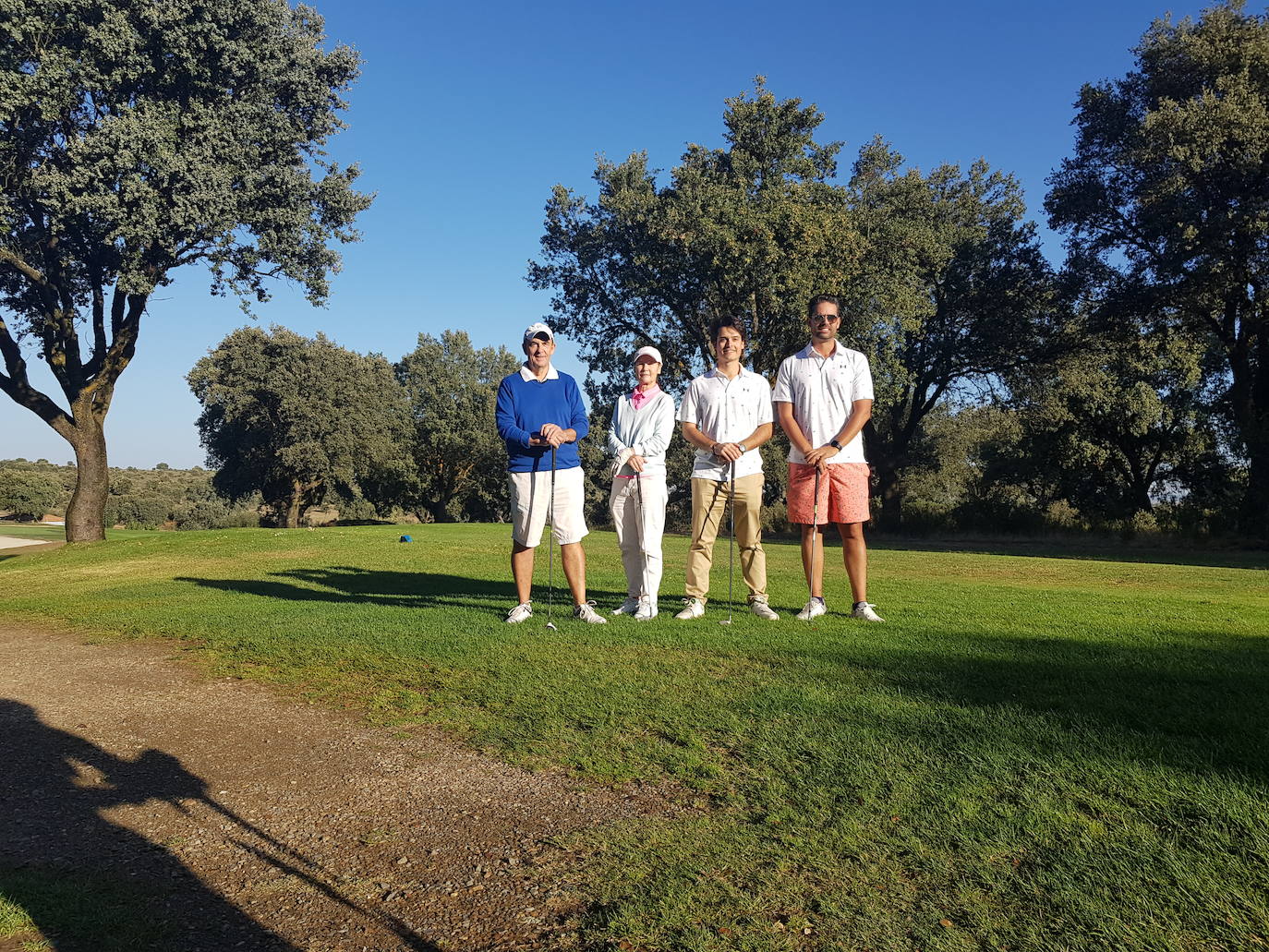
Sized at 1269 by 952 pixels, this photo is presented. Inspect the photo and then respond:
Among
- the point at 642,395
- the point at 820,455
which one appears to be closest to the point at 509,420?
the point at 642,395

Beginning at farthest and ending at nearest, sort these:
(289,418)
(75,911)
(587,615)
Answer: (289,418) → (587,615) → (75,911)

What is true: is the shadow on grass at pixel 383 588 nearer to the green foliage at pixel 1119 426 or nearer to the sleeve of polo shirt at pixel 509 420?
the sleeve of polo shirt at pixel 509 420

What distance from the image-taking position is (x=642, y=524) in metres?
7.16

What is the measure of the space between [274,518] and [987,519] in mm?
37395

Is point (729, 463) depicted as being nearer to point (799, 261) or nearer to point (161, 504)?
point (799, 261)

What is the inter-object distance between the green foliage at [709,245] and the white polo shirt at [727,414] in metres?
17.7

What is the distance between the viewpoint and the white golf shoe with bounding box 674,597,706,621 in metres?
7.04

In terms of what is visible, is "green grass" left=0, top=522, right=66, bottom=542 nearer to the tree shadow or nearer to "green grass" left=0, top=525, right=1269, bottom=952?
"green grass" left=0, top=525, right=1269, bottom=952

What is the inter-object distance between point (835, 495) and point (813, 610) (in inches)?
37.5

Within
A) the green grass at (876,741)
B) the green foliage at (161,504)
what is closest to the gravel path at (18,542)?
the green foliage at (161,504)

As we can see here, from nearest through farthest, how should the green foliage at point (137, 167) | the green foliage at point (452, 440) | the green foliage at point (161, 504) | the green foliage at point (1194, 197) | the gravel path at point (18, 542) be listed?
the green foliage at point (137, 167) < the green foliage at point (1194, 197) < the gravel path at point (18, 542) < the green foliage at point (161, 504) < the green foliage at point (452, 440)

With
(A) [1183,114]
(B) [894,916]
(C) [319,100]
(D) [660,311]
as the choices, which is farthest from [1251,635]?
(D) [660,311]

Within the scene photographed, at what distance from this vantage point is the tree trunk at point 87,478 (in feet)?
65.0

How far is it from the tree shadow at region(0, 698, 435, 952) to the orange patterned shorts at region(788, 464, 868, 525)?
4789 millimetres
